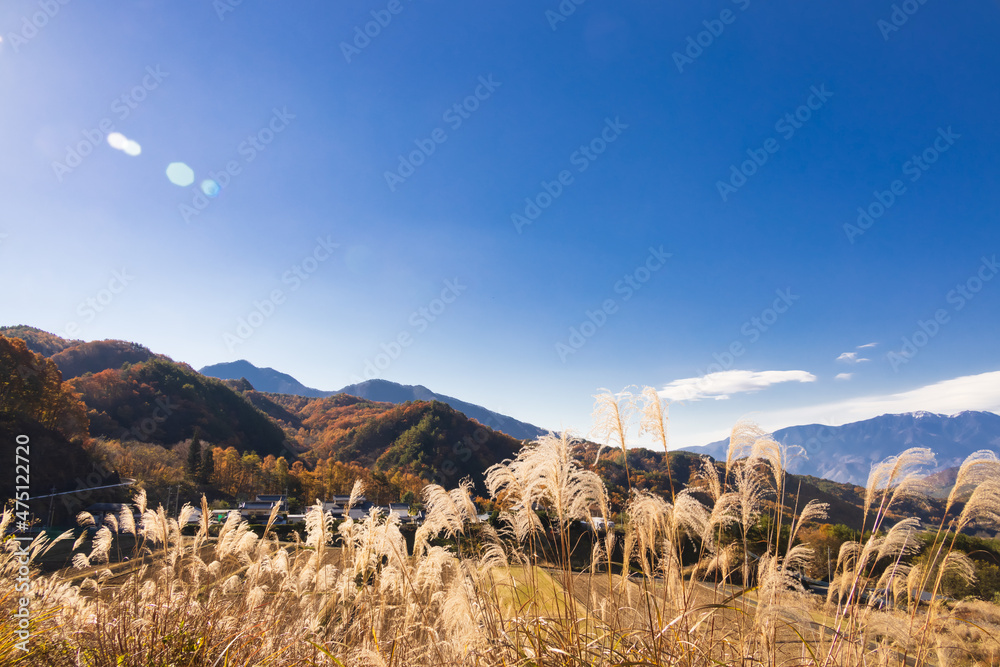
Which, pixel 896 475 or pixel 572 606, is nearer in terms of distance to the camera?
pixel 572 606

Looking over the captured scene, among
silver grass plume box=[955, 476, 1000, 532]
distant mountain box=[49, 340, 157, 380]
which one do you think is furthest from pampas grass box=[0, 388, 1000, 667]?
distant mountain box=[49, 340, 157, 380]

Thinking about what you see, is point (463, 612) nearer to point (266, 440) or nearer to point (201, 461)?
→ point (201, 461)

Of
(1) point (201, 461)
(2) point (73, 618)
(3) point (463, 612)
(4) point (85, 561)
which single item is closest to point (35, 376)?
(1) point (201, 461)

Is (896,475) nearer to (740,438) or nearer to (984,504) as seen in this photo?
(984,504)

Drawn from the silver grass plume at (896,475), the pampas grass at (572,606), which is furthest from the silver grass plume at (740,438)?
the silver grass plume at (896,475)

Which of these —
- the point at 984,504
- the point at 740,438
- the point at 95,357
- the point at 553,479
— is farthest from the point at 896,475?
the point at 95,357

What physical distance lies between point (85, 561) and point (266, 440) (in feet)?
267

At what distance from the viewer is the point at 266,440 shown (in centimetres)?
7775

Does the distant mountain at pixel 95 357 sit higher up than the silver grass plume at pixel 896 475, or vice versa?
the distant mountain at pixel 95 357

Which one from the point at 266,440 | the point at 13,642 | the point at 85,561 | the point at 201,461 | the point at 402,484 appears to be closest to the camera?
the point at 13,642

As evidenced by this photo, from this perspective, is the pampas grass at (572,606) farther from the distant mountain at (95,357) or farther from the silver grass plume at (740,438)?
the distant mountain at (95,357)

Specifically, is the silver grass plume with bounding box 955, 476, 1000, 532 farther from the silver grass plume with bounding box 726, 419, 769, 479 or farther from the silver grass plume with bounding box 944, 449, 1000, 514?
the silver grass plume with bounding box 726, 419, 769, 479

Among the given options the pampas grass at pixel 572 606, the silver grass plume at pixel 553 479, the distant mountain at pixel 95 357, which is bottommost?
the pampas grass at pixel 572 606

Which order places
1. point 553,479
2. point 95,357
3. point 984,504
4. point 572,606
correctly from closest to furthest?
point 572,606, point 553,479, point 984,504, point 95,357
